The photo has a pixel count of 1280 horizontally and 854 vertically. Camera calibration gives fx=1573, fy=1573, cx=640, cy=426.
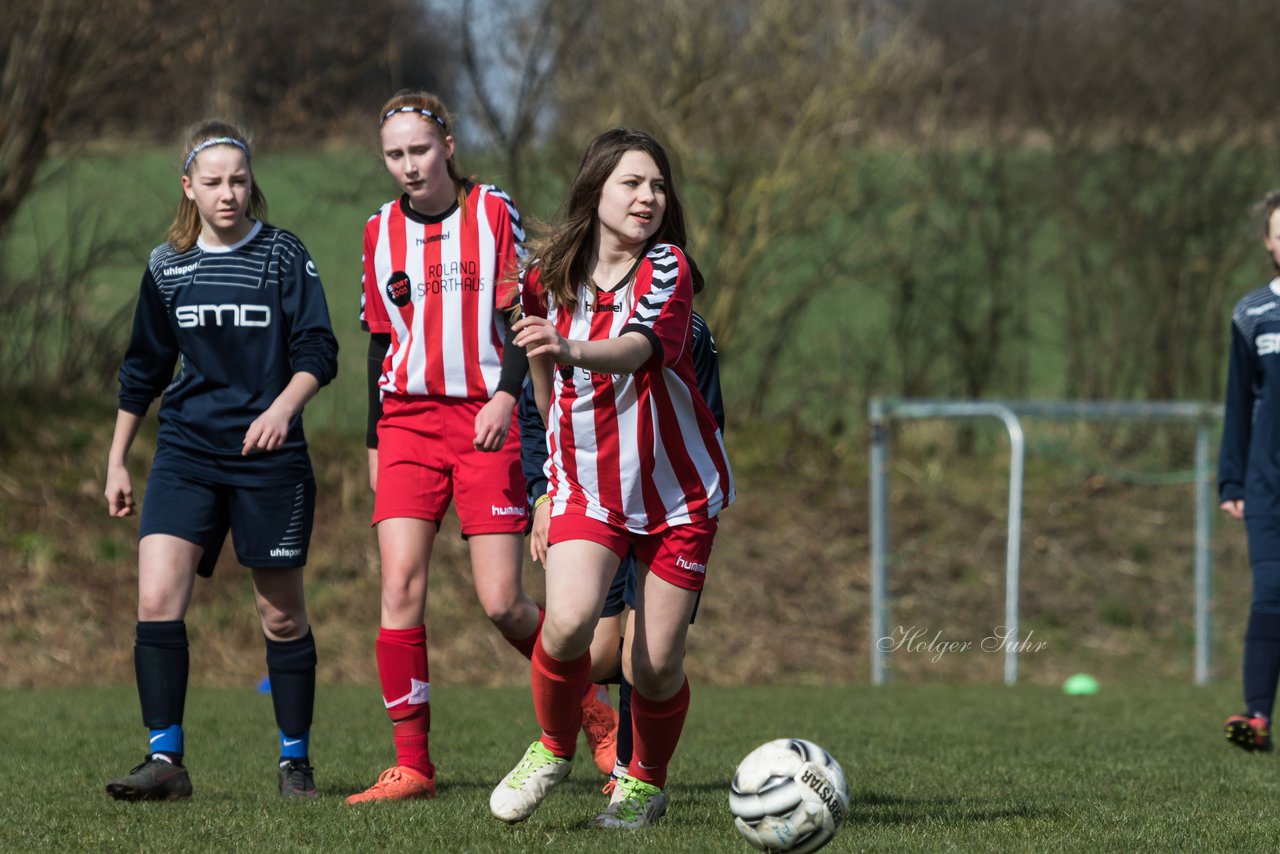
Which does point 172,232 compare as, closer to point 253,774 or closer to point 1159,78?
point 253,774

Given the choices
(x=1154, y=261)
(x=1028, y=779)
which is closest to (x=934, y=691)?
(x=1028, y=779)

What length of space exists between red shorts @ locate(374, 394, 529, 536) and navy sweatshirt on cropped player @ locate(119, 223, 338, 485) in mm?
277

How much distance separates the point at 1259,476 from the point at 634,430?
3.23 meters

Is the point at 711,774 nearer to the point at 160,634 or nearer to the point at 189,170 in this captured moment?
the point at 160,634

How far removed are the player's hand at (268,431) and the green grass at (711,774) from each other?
1.02 metres

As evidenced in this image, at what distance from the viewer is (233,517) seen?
4.75 metres

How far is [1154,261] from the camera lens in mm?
14664

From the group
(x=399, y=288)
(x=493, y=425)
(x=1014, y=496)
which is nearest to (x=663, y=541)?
(x=493, y=425)

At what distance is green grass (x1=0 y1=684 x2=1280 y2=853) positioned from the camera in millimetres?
3893

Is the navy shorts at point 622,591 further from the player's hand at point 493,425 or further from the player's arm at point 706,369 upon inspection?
the player's hand at point 493,425

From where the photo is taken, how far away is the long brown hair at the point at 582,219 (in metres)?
4.08

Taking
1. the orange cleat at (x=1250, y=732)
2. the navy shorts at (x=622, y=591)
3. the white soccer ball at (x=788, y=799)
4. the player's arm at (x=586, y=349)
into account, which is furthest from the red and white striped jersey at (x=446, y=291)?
the orange cleat at (x=1250, y=732)

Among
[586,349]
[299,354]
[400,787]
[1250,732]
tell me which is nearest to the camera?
[586,349]

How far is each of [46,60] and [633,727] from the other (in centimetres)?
915
